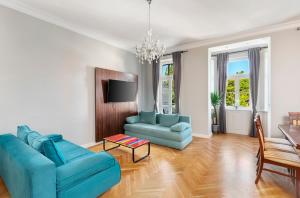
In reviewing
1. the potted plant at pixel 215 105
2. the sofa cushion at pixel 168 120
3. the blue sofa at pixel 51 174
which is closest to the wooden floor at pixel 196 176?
the blue sofa at pixel 51 174

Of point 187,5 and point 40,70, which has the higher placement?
point 187,5

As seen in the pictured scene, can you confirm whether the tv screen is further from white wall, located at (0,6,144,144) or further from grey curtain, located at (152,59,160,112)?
grey curtain, located at (152,59,160,112)

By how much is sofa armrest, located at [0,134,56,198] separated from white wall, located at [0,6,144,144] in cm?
139

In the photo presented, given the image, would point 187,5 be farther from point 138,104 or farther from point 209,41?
point 138,104

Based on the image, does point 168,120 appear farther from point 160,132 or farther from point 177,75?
point 177,75

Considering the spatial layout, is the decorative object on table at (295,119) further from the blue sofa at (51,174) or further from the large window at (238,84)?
the blue sofa at (51,174)

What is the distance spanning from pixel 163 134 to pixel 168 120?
0.62 metres

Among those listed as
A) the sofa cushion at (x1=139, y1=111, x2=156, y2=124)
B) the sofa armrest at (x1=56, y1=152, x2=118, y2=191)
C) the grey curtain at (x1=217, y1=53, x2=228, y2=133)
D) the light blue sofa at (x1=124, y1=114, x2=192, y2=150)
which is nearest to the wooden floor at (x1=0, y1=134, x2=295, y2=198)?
the light blue sofa at (x1=124, y1=114, x2=192, y2=150)

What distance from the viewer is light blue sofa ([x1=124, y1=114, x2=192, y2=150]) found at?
3.65 m

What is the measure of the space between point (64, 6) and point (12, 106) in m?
2.09

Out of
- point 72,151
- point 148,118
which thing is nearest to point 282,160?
point 72,151

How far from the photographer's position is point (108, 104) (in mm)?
4453

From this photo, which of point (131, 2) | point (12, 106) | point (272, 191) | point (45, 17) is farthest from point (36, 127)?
point (272, 191)

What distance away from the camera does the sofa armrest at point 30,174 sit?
1392 millimetres
